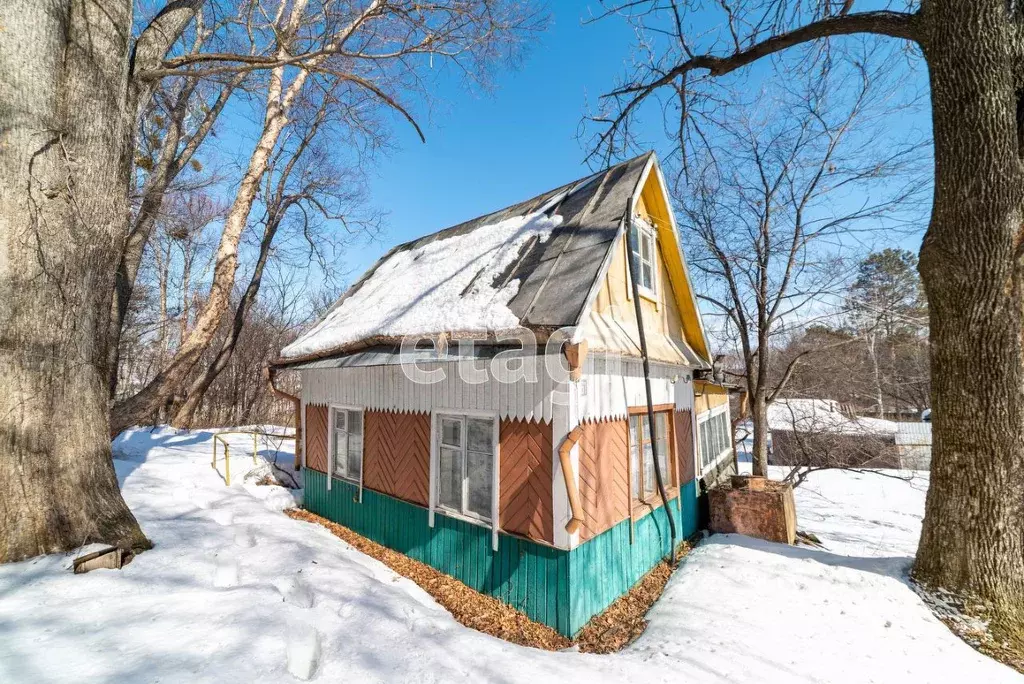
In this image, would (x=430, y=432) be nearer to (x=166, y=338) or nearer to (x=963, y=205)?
(x=963, y=205)

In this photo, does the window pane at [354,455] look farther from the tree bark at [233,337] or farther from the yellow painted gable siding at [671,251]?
the tree bark at [233,337]

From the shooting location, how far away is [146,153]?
966cm

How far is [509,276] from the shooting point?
17.5 ft

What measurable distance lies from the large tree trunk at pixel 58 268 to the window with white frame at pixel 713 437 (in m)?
8.73

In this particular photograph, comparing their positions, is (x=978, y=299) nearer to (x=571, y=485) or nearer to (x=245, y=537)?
(x=571, y=485)

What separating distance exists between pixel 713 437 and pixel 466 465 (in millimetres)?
7192

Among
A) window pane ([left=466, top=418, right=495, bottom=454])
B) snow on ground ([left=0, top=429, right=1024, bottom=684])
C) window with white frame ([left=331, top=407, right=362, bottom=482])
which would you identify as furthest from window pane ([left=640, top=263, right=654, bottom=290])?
window with white frame ([left=331, top=407, right=362, bottom=482])

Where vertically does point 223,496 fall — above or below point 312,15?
below

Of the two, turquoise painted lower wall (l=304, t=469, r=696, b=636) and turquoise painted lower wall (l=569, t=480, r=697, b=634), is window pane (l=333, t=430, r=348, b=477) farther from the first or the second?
turquoise painted lower wall (l=569, t=480, r=697, b=634)

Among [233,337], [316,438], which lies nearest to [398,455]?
[316,438]

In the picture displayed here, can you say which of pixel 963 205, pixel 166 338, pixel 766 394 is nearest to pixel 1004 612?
pixel 963 205

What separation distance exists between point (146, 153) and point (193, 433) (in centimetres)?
888

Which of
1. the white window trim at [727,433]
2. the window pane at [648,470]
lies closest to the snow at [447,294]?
the window pane at [648,470]

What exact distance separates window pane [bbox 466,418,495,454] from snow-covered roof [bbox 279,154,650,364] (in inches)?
50.1
